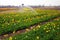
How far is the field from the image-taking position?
243 centimetres

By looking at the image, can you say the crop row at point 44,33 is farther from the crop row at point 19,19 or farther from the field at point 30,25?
the crop row at point 19,19

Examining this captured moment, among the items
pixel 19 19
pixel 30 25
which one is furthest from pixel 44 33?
pixel 19 19

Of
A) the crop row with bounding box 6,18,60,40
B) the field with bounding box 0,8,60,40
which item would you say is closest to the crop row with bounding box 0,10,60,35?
the field with bounding box 0,8,60,40

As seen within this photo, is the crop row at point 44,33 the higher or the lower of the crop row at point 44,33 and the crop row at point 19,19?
the lower

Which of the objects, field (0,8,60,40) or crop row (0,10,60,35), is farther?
crop row (0,10,60,35)

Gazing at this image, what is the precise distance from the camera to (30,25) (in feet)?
9.06

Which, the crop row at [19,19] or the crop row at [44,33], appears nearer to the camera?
the crop row at [44,33]

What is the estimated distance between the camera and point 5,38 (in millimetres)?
2400

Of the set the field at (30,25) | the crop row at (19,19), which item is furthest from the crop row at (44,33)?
the crop row at (19,19)

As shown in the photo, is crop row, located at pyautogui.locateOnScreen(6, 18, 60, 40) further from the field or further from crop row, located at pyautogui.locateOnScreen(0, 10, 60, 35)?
crop row, located at pyautogui.locateOnScreen(0, 10, 60, 35)

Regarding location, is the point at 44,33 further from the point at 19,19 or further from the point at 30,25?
the point at 19,19

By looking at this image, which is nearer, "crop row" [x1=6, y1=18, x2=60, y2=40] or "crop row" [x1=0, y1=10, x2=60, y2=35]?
"crop row" [x1=6, y1=18, x2=60, y2=40]

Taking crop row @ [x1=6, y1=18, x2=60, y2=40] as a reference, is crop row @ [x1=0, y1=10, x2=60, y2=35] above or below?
above

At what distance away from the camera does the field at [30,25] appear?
7.97 ft
